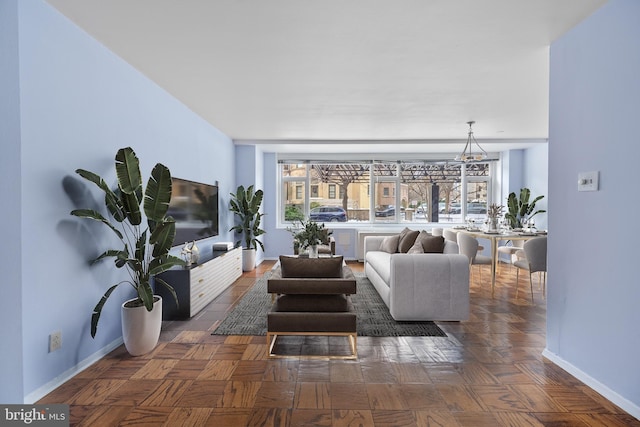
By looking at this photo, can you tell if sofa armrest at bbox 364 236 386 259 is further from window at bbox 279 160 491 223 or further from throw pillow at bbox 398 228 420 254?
window at bbox 279 160 491 223

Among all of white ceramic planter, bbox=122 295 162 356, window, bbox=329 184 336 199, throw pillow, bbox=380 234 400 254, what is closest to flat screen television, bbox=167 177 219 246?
white ceramic planter, bbox=122 295 162 356

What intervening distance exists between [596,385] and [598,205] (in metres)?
1.23

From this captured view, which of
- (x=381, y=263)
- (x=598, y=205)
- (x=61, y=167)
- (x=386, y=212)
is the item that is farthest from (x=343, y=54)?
(x=386, y=212)

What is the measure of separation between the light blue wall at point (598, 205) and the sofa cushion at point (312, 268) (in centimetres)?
178

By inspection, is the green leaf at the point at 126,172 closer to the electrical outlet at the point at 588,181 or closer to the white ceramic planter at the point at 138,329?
the white ceramic planter at the point at 138,329

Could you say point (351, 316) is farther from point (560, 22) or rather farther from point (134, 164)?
point (560, 22)

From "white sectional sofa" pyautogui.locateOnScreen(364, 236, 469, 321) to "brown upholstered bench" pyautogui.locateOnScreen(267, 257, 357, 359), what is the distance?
873 millimetres

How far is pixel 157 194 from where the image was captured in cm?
303

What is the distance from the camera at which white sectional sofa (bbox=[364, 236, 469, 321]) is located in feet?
12.2

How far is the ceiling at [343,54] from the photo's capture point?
2391 millimetres

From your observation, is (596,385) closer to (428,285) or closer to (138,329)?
(428,285)

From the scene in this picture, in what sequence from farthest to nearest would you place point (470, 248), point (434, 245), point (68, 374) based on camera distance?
point (470, 248) → point (434, 245) → point (68, 374)

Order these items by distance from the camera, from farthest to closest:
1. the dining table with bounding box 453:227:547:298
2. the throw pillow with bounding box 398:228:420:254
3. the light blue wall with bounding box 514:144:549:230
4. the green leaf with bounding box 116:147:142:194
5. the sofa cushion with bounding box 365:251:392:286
Answer: the light blue wall with bounding box 514:144:549:230, the throw pillow with bounding box 398:228:420:254, the dining table with bounding box 453:227:547:298, the sofa cushion with bounding box 365:251:392:286, the green leaf with bounding box 116:147:142:194

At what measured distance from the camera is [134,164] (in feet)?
9.27
